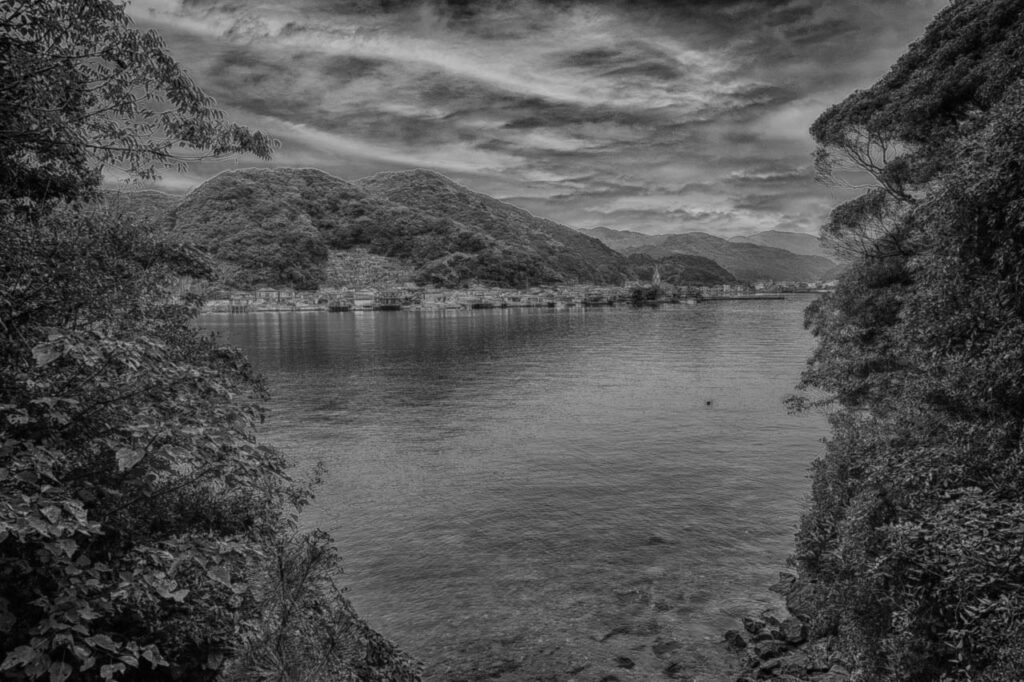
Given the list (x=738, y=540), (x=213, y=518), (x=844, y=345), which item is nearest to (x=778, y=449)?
(x=844, y=345)

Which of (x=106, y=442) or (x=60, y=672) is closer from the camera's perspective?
(x=60, y=672)

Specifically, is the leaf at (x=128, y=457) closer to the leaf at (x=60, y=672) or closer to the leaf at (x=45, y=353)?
the leaf at (x=45, y=353)

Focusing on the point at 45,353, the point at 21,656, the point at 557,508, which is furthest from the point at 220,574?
the point at 557,508

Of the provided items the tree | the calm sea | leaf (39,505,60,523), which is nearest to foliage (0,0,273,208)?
the tree

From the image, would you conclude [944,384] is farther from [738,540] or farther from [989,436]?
[738,540]

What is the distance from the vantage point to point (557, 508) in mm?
29172

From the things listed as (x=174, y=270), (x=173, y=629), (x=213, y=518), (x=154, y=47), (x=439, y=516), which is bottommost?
(x=439, y=516)

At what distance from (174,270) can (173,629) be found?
390 inches

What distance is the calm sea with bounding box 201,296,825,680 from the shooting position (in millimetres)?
18094

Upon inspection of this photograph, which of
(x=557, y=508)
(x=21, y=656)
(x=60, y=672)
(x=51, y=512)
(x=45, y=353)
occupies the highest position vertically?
(x=45, y=353)

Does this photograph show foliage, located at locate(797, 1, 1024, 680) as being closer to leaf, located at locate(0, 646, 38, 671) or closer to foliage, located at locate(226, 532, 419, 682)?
foliage, located at locate(226, 532, 419, 682)

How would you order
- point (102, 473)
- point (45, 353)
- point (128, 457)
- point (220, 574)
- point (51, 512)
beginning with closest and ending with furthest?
point (51, 512) < point (45, 353) < point (128, 457) < point (220, 574) < point (102, 473)

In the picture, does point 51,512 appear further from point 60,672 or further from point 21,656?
point 60,672

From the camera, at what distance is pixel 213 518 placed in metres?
12.9
